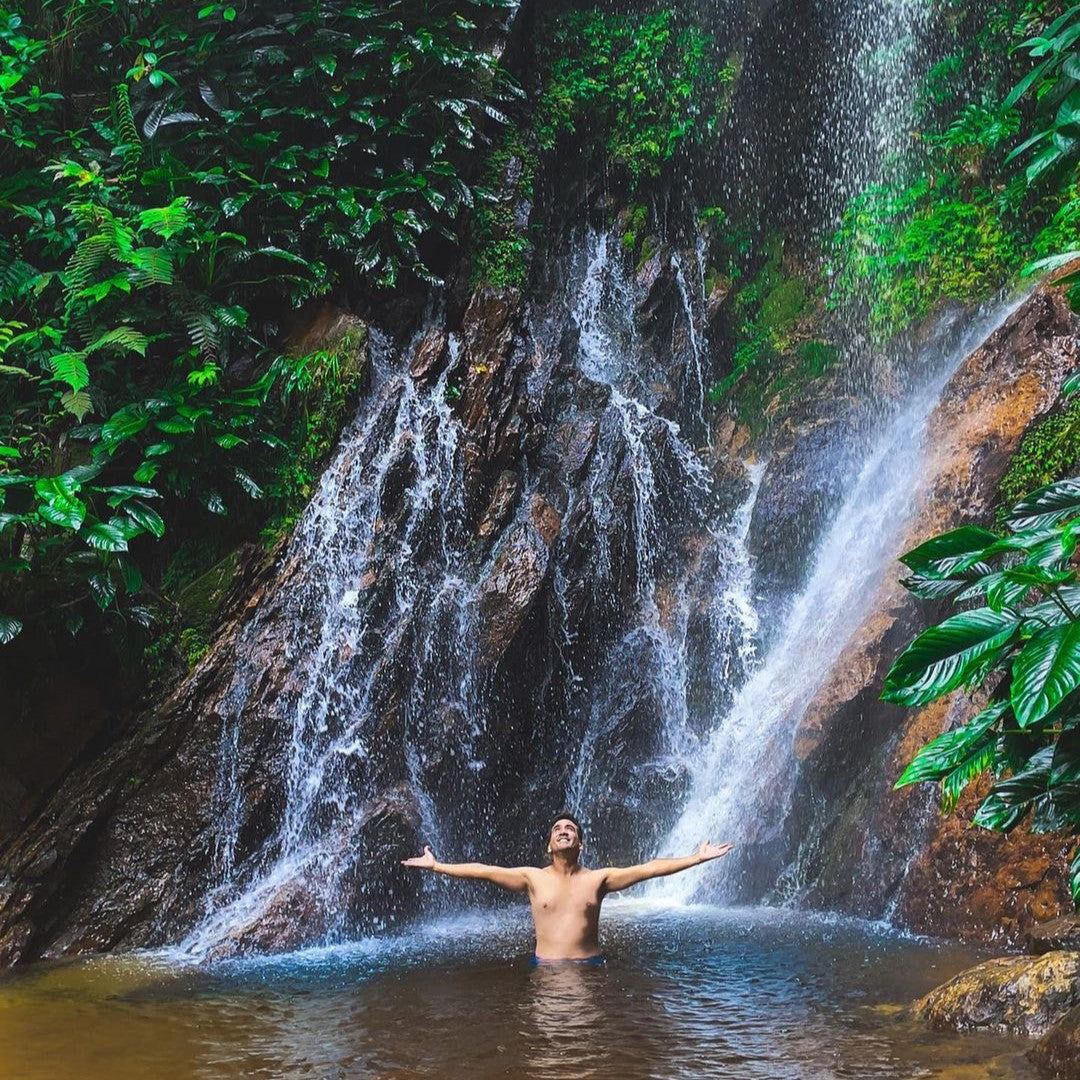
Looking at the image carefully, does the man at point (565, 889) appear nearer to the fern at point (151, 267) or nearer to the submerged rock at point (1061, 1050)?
the submerged rock at point (1061, 1050)

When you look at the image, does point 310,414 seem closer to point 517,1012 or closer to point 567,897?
point 567,897

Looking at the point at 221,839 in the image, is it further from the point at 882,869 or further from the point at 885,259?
the point at 885,259

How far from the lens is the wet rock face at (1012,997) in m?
3.96

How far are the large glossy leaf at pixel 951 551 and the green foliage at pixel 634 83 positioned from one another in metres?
10.2

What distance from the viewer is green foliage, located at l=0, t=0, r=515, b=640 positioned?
25.9 feet

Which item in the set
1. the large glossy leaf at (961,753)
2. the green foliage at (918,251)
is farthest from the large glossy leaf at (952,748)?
the green foliage at (918,251)

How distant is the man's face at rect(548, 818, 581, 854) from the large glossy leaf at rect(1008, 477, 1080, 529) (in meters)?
3.54

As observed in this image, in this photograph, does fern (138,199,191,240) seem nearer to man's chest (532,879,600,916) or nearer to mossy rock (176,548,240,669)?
mossy rock (176,548,240,669)

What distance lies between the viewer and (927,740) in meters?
6.95

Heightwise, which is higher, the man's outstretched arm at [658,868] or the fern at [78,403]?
the fern at [78,403]

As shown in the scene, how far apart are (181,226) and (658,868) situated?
638 centimetres

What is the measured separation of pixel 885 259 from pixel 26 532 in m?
9.14

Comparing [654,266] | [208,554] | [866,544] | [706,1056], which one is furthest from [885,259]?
[706,1056]

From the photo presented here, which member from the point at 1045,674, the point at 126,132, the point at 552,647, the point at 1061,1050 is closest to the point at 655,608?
the point at 552,647
